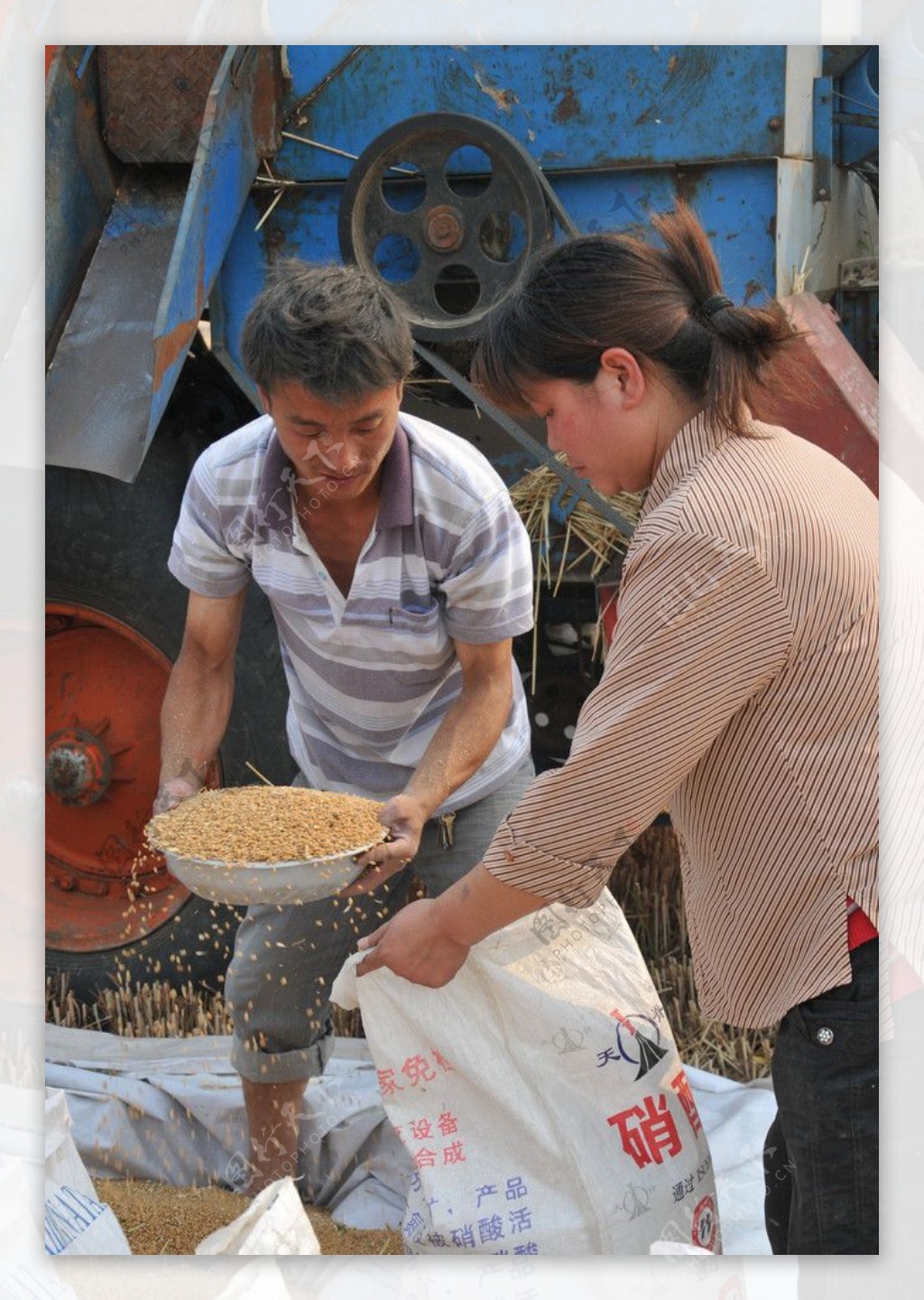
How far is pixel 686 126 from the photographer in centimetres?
194

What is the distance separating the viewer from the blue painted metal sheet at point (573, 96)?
1.88 metres

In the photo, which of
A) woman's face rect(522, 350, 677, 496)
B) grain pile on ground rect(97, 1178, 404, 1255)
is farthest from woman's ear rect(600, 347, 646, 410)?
grain pile on ground rect(97, 1178, 404, 1255)

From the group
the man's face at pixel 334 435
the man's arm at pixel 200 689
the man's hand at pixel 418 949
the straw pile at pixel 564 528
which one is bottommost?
the man's hand at pixel 418 949

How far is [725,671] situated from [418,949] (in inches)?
20.8

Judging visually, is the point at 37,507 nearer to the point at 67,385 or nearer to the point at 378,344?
the point at 67,385

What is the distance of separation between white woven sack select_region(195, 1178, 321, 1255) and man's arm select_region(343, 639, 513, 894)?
466 mm

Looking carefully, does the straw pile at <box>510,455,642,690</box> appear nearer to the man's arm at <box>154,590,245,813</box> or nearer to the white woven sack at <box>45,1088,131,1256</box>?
the man's arm at <box>154,590,245,813</box>

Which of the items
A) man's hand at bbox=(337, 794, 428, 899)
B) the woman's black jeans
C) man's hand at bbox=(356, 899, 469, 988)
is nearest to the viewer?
the woman's black jeans

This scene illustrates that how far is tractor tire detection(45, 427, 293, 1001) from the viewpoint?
2066 mm

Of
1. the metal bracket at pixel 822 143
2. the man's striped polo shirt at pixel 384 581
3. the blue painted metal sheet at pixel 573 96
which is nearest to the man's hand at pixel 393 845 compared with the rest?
the man's striped polo shirt at pixel 384 581

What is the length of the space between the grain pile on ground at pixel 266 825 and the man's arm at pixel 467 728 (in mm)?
77

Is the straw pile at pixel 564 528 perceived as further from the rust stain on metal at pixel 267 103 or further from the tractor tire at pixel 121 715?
the rust stain on metal at pixel 267 103

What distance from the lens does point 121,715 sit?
7.04ft

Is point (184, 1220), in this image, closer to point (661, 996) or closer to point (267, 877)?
point (267, 877)
